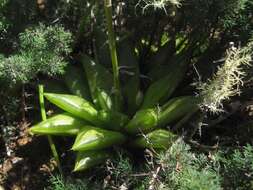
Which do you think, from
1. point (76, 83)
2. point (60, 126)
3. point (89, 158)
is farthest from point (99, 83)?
point (89, 158)

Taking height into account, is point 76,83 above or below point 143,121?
above

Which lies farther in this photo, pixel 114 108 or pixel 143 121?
pixel 114 108

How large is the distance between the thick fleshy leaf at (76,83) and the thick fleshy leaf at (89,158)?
34cm

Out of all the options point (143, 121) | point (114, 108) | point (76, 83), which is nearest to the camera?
point (143, 121)

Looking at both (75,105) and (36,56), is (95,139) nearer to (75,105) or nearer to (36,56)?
(75,105)

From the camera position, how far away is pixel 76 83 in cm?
304

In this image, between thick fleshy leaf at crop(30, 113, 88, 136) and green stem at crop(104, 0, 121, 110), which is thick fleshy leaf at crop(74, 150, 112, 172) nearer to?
thick fleshy leaf at crop(30, 113, 88, 136)

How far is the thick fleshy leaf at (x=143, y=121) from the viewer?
2.77 metres

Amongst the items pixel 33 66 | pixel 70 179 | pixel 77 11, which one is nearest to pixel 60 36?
pixel 33 66

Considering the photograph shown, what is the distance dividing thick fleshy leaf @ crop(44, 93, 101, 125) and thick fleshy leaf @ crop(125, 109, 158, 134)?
0.18 meters

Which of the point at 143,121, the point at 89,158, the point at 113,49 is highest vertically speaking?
the point at 113,49

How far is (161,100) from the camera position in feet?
9.64

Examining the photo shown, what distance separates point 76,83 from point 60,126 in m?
0.31

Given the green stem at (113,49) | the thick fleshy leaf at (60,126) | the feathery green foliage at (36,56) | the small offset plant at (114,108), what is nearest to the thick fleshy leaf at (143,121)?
the small offset plant at (114,108)
